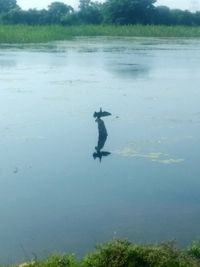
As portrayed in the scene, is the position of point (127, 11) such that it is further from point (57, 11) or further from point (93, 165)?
point (93, 165)

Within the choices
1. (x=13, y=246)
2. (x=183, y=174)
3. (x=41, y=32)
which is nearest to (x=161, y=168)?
(x=183, y=174)

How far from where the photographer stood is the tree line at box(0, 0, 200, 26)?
94.5 feet

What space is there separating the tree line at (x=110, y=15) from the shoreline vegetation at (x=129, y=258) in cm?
2595

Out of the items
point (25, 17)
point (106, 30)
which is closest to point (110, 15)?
point (106, 30)

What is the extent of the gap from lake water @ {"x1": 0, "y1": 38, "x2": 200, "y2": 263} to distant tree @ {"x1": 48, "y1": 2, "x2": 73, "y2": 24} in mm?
17667

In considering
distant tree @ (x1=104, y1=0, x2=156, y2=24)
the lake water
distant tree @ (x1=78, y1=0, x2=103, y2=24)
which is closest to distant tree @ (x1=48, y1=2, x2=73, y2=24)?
distant tree @ (x1=78, y1=0, x2=103, y2=24)

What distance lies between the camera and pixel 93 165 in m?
5.94

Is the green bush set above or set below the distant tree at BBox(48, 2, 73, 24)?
below

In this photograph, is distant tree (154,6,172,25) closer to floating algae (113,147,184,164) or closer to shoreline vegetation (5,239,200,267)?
floating algae (113,147,184,164)

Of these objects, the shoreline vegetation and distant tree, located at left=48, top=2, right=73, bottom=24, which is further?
distant tree, located at left=48, top=2, right=73, bottom=24

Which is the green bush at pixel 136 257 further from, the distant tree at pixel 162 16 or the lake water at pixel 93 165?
the distant tree at pixel 162 16

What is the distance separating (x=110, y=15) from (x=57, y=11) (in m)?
3.34

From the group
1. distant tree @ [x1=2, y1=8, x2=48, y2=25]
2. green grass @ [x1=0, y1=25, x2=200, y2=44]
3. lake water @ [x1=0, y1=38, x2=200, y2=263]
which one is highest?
→ distant tree @ [x1=2, y1=8, x2=48, y2=25]

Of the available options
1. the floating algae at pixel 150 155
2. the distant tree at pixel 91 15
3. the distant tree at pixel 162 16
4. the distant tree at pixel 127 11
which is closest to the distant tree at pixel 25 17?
the distant tree at pixel 91 15
